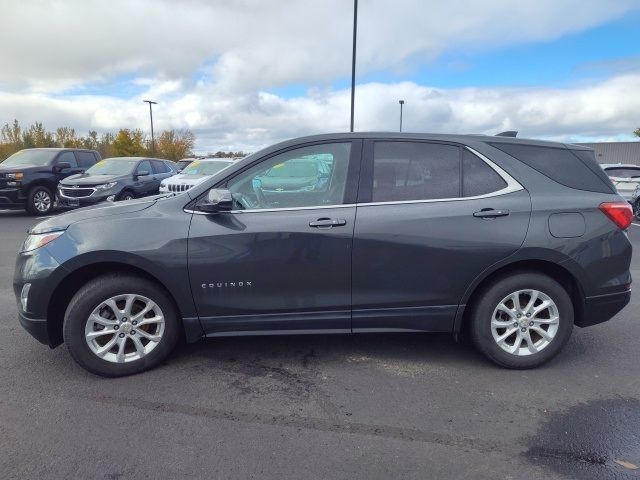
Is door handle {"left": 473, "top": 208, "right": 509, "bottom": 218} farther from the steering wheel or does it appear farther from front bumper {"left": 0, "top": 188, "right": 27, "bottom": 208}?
front bumper {"left": 0, "top": 188, "right": 27, "bottom": 208}

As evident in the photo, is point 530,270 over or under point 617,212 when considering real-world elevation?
under

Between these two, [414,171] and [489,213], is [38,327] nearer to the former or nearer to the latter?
[414,171]

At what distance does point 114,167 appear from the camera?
44.7 feet

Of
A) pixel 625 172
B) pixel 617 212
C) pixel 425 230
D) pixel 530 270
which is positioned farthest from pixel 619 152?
pixel 425 230

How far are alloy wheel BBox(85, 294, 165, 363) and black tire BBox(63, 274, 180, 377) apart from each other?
0.03 meters

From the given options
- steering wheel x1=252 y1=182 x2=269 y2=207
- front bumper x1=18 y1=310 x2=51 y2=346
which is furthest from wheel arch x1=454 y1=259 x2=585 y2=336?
front bumper x1=18 y1=310 x2=51 y2=346

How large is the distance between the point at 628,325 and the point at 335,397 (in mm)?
3186

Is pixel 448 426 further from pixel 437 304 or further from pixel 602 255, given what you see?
pixel 602 255

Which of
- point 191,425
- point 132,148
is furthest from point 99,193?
point 132,148

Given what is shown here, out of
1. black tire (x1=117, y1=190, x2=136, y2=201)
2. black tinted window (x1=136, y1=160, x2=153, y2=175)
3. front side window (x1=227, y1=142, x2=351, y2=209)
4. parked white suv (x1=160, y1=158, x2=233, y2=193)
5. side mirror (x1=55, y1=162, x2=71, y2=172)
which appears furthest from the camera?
side mirror (x1=55, y1=162, x2=71, y2=172)

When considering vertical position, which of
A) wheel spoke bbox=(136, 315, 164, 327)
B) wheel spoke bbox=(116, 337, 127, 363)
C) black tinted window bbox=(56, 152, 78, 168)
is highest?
black tinted window bbox=(56, 152, 78, 168)

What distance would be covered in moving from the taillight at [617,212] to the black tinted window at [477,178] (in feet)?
2.56

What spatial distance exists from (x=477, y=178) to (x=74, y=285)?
10.1 feet

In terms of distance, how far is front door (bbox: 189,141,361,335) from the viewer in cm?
349
